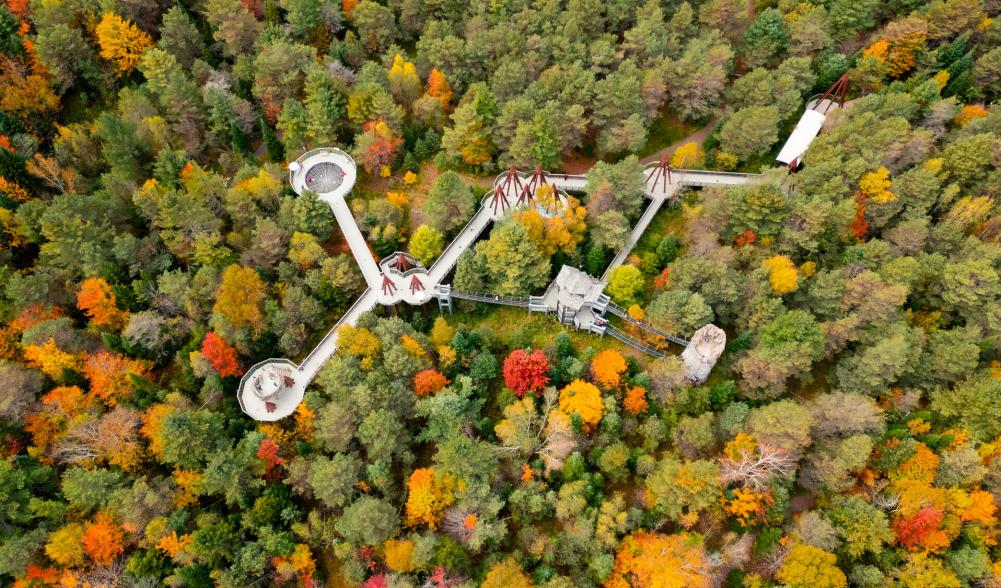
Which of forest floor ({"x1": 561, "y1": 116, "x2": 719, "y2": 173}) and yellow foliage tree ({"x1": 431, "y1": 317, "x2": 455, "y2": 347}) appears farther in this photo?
forest floor ({"x1": 561, "y1": 116, "x2": 719, "y2": 173})

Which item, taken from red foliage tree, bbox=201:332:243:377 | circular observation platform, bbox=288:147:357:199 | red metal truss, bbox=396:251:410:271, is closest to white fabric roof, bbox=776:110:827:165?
red metal truss, bbox=396:251:410:271

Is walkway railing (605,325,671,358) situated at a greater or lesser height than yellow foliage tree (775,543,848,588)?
greater

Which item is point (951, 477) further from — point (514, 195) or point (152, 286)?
point (152, 286)

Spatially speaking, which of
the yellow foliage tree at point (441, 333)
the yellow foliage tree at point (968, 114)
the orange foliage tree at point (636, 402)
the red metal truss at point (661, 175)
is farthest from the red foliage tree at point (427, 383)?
Result: the yellow foliage tree at point (968, 114)

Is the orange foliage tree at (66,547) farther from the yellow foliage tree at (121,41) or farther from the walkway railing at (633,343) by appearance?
the yellow foliage tree at (121,41)

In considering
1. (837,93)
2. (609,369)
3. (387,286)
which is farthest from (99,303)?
(837,93)

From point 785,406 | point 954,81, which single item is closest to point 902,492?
point 785,406

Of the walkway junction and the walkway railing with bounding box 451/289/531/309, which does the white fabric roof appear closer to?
the walkway junction
